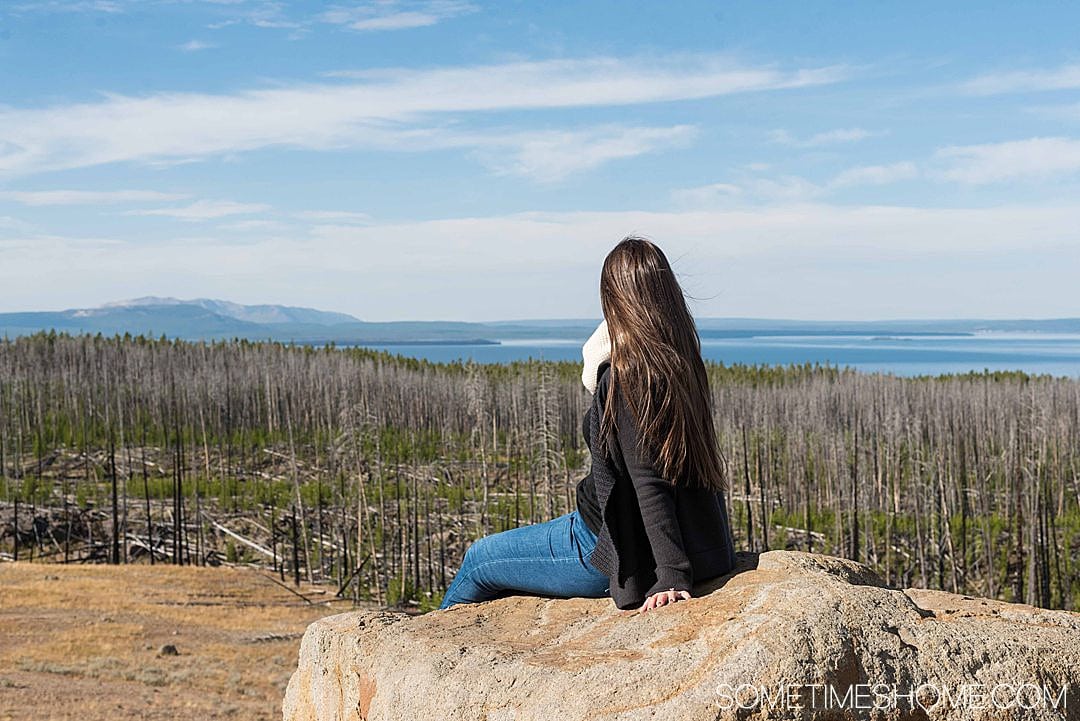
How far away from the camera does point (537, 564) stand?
191 inches

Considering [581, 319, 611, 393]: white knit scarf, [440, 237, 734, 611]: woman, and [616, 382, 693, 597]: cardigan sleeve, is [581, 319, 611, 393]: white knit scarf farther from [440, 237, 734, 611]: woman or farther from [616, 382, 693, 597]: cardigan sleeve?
[616, 382, 693, 597]: cardigan sleeve

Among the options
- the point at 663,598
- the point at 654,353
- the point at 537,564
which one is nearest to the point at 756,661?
the point at 663,598

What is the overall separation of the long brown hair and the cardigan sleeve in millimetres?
32

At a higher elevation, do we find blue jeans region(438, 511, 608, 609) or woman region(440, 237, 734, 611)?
woman region(440, 237, 734, 611)

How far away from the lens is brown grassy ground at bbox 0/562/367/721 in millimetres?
15172

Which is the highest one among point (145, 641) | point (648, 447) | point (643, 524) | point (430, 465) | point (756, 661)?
point (648, 447)

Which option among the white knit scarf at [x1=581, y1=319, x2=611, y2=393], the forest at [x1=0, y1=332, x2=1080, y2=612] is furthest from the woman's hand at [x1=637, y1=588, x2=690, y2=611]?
the forest at [x1=0, y1=332, x2=1080, y2=612]

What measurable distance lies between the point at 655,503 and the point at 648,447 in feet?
0.74

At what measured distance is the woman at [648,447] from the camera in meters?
4.09

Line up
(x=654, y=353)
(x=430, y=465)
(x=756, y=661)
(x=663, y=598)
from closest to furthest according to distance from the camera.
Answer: (x=756, y=661) → (x=654, y=353) → (x=663, y=598) → (x=430, y=465)

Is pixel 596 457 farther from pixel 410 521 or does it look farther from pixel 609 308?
pixel 410 521

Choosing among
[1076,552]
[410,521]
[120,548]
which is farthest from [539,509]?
[1076,552]

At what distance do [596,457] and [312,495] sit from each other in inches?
1243

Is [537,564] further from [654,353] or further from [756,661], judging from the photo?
[756,661]
